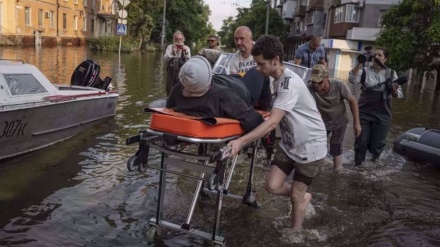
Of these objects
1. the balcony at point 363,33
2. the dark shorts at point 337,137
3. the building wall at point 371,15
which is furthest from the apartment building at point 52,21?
the dark shorts at point 337,137

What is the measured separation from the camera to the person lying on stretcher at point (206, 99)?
392cm

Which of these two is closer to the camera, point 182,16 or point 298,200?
point 298,200

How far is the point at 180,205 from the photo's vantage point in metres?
5.61

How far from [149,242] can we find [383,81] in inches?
188

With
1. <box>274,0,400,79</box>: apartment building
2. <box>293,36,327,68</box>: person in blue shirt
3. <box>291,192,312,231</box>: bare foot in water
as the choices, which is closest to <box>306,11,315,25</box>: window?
<box>274,0,400,79</box>: apartment building

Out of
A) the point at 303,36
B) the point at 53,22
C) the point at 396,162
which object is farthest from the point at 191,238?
the point at 303,36

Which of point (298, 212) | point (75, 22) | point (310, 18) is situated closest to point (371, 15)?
point (310, 18)

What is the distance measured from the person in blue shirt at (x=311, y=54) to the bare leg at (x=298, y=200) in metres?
5.53

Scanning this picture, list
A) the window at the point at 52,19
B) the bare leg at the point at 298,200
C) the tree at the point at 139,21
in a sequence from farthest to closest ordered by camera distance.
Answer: the tree at the point at 139,21
the window at the point at 52,19
the bare leg at the point at 298,200

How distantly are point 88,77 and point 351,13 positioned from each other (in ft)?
115

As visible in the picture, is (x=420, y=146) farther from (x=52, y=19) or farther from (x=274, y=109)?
(x=52, y=19)

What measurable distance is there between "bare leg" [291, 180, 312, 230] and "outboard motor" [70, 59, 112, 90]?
6.94 metres

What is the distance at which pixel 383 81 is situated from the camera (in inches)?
293

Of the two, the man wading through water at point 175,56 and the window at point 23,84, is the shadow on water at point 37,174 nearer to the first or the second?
the window at point 23,84
